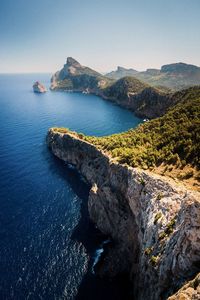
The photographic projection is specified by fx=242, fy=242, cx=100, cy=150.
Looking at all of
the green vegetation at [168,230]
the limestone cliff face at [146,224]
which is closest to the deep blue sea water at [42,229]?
the limestone cliff face at [146,224]

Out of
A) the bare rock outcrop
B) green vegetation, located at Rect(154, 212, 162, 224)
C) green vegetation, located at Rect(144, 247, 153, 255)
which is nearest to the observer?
the bare rock outcrop

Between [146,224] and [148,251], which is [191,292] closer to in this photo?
[148,251]

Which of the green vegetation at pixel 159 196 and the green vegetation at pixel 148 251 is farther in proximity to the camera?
the green vegetation at pixel 159 196

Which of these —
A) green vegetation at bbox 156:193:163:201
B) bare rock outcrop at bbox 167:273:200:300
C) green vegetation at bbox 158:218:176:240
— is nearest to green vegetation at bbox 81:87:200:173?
green vegetation at bbox 156:193:163:201

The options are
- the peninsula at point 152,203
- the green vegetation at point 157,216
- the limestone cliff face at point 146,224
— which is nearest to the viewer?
the limestone cliff face at point 146,224

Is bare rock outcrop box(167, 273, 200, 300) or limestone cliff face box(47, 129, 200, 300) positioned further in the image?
limestone cliff face box(47, 129, 200, 300)

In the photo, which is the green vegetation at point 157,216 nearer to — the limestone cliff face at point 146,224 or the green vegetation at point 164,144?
the limestone cliff face at point 146,224

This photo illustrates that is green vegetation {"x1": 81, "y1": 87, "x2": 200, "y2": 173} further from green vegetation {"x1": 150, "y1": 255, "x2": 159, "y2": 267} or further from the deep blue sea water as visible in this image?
green vegetation {"x1": 150, "y1": 255, "x2": 159, "y2": 267}

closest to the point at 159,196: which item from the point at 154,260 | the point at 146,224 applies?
the point at 146,224

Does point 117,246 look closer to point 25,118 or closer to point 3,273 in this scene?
point 3,273
